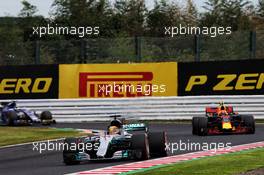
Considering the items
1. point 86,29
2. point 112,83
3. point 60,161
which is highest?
point 86,29

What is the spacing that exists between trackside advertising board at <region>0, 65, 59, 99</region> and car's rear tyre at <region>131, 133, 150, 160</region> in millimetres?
15979

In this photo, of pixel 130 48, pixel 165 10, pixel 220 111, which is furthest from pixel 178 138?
pixel 165 10

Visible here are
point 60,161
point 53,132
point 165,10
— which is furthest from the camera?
point 165,10

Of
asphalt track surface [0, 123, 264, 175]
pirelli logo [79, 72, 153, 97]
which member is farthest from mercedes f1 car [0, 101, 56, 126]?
asphalt track surface [0, 123, 264, 175]

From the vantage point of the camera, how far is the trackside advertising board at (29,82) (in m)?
30.1

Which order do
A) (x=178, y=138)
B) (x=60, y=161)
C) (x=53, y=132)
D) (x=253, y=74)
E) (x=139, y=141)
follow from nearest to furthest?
1. (x=139, y=141)
2. (x=60, y=161)
3. (x=178, y=138)
4. (x=53, y=132)
5. (x=253, y=74)

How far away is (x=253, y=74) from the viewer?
27.6m

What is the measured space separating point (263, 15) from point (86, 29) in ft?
48.5

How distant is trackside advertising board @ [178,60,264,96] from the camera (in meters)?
27.6

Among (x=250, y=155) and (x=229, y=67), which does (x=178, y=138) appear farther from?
(x=229, y=67)

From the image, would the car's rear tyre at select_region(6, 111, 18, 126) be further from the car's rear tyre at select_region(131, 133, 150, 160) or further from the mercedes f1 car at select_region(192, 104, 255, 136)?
the car's rear tyre at select_region(131, 133, 150, 160)
